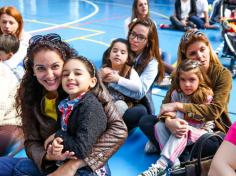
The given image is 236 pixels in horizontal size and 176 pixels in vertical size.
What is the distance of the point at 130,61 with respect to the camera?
9.95 feet

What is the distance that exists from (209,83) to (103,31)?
Answer: 4.77m

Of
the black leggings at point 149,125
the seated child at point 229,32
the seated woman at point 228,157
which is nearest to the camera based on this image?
the seated woman at point 228,157

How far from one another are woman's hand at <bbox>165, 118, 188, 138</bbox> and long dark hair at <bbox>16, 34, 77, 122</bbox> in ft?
2.90

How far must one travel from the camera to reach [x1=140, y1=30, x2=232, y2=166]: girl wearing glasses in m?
2.42

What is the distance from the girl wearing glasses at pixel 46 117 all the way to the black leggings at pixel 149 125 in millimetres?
886

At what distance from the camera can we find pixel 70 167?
5.71 ft

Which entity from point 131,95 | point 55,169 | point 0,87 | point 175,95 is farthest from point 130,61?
point 55,169

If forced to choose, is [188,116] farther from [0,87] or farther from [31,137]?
[0,87]

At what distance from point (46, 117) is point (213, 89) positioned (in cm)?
129

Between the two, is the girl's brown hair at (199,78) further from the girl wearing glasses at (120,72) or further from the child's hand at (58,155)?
the child's hand at (58,155)

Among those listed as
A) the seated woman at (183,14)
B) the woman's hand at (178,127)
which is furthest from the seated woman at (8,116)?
the seated woman at (183,14)

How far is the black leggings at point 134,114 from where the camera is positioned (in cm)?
292

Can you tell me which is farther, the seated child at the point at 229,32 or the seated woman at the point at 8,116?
the seated child at the point at 229,32

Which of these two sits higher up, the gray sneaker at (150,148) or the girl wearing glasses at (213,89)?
the girl wearing glasses at (213,89)
